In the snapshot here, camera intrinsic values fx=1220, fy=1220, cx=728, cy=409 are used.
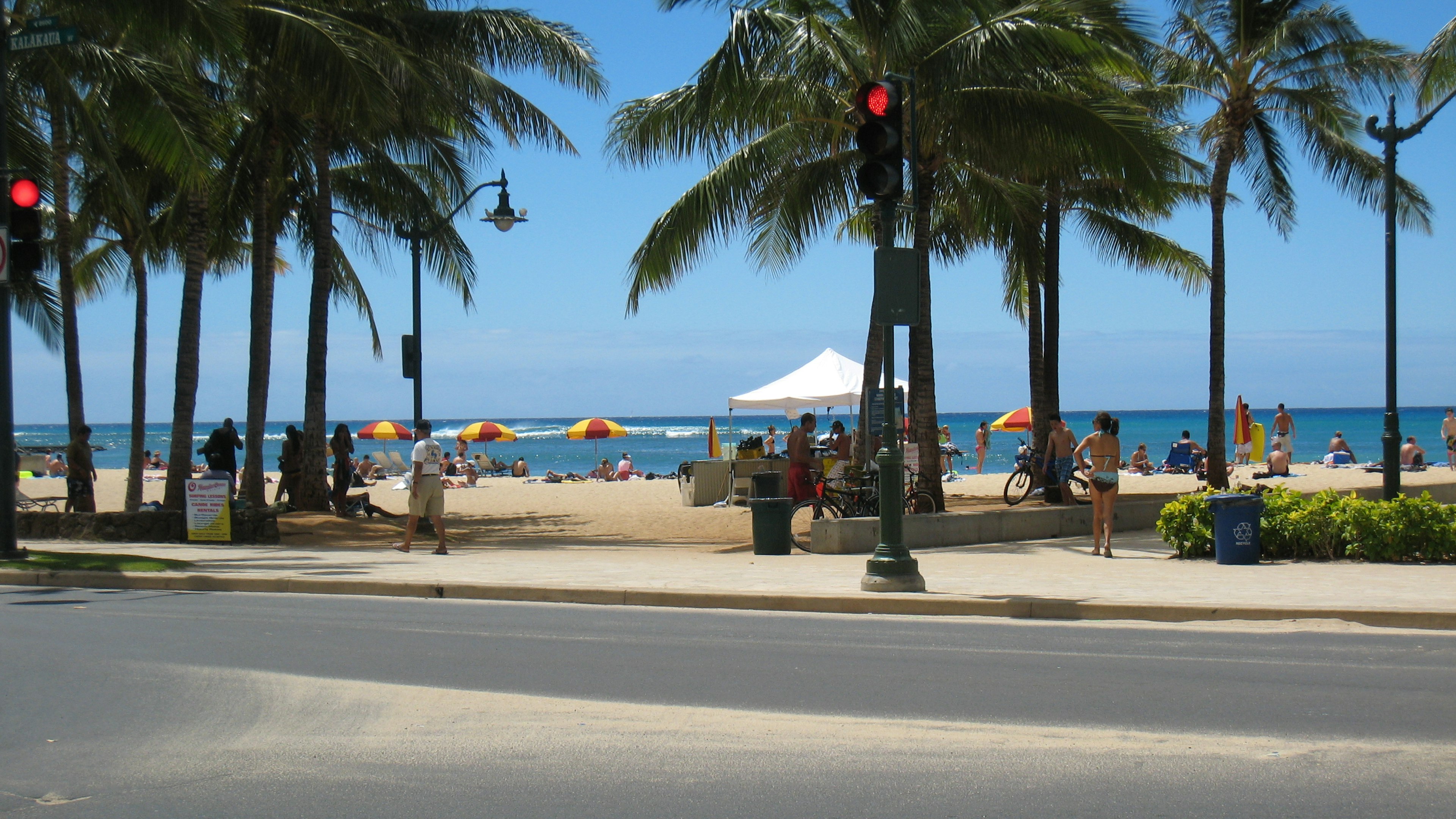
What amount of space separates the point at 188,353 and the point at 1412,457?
31505mm

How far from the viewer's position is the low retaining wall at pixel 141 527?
55.8 ft

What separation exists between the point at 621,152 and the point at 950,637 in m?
11.9

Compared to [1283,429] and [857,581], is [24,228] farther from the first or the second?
[1283,429]

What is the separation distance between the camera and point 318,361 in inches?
848

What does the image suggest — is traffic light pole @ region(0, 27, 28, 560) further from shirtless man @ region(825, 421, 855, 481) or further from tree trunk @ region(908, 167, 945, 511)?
shirtless man @ region(825, 421, 855, 481)

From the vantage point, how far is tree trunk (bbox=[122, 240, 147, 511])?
22.0 metres

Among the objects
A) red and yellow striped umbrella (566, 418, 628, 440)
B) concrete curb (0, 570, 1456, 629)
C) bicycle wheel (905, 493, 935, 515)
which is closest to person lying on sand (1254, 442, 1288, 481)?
bicycle wheel (905, 493, 935, 515)

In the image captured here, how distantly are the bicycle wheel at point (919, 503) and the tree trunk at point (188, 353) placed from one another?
11.2m

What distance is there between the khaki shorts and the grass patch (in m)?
2.72

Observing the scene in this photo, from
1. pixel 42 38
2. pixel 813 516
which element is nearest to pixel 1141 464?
pixel 813 516

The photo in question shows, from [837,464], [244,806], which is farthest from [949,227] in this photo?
[244,806]

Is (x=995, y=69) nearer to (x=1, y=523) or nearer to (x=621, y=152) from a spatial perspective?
(x=621, y=152)

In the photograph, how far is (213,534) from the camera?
16.8 meters

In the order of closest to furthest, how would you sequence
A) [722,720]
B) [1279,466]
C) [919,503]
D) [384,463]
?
1. [722,720]
2. [919,503]
3. [1279,466]
4. [384,463]
